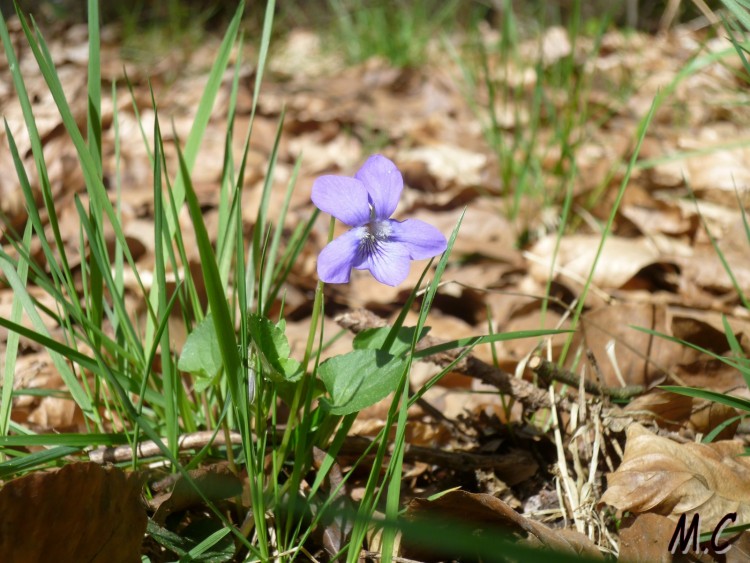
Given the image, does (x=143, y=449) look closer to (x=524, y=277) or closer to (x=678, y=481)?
(x=678, y=481)

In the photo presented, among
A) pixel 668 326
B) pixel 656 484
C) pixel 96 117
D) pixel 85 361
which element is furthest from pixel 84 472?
pixel 668 326

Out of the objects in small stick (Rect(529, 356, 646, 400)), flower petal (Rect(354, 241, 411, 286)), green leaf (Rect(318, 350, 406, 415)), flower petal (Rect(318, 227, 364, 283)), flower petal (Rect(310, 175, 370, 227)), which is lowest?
small stick (Rect(529, 356, 646, 400))

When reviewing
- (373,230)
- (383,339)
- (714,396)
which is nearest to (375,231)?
(373,230)

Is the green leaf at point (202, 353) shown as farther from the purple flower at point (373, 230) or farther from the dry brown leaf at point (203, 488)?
the purple flower at point (373, 230)

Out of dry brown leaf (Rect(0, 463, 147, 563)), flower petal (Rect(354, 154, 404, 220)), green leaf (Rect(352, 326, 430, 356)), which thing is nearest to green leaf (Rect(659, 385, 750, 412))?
green leaf (Rect(352, 326, 430, 356))

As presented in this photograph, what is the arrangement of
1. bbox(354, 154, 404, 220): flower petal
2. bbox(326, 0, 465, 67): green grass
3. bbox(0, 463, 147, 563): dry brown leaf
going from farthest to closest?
1. bbox(326, 0, 465, 67): green grass
2. bbox(354, 154, 404, 220): flower petal
3. bbox(0, 463, 147, 563): dry brown leaf

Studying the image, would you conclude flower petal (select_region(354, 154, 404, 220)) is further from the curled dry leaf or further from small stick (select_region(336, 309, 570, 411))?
the curled dry leaf
